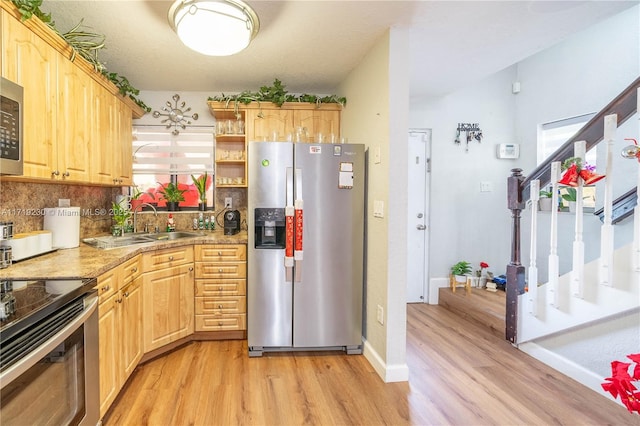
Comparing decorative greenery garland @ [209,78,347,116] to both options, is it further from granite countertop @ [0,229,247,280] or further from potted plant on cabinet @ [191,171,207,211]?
granite countertop @ [0,229,247,280]

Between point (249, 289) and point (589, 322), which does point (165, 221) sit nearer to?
point (249, 289)

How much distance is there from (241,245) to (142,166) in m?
1.59

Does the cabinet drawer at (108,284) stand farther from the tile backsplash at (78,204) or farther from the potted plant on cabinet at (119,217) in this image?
the potted plant on cabinet at (119,217)

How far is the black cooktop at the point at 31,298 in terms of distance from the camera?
106 cm

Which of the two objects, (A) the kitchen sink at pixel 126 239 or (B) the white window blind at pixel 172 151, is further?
(B) the white window blind at pixel 172 151

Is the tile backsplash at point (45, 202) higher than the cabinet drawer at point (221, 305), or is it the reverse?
the tile backsplash at point (45, 202)

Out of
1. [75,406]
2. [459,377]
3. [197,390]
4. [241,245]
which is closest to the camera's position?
[75,406]

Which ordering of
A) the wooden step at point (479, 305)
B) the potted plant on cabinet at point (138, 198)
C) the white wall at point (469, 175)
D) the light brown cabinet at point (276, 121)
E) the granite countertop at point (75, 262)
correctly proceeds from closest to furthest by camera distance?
the granite countertop at point (75, 262), the wooden step at point (479, 305), the light brown cabinet at point (276, 121), the potted plant on cabinet at point (138, 198), the white wall at point (469, 175)

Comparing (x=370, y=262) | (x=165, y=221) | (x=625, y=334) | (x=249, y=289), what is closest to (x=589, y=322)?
(x=625, y=334)

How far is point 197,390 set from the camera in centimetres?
209

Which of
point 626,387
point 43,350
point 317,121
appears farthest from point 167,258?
point 626,387

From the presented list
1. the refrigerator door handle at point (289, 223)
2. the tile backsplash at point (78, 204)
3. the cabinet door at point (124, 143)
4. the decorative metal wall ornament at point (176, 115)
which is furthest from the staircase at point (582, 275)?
the cabinet door at point (124, 143)

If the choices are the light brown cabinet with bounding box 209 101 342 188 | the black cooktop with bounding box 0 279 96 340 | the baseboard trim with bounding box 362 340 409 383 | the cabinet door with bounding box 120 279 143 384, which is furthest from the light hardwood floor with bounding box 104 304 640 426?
the light brown cabinet with bounding box 209 101 342 188

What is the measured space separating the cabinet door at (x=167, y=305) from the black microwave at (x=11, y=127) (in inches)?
43.9
